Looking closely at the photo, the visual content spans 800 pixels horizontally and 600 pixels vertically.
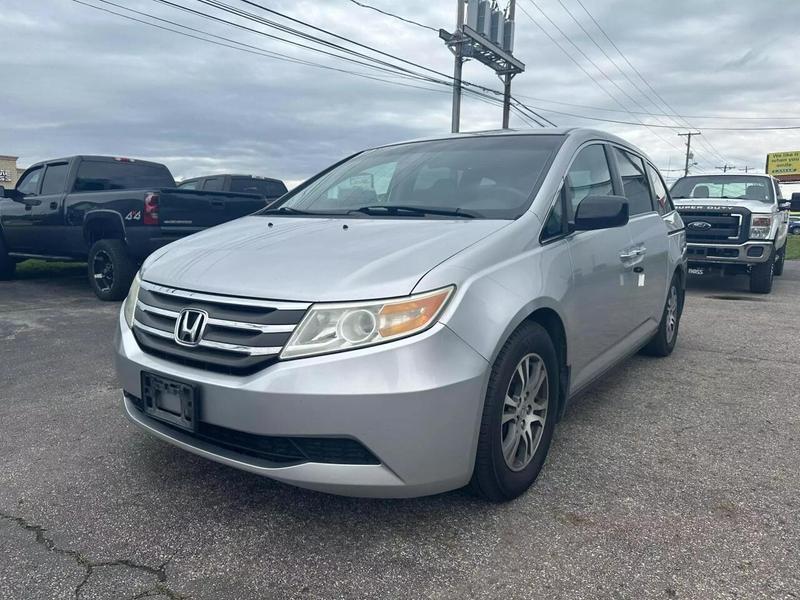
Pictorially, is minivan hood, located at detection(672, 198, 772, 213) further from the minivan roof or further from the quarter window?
the quarter window

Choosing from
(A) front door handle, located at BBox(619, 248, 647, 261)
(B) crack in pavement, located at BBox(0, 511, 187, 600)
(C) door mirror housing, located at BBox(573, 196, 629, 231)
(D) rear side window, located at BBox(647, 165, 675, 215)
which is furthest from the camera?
(D) rear side window, located at BBox(647, 165, 675, 215)

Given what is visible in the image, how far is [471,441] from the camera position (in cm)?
224

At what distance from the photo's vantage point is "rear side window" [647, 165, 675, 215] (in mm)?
4764

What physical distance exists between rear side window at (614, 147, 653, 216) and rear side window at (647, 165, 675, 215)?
0.17 meters

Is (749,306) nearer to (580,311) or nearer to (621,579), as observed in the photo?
(580,311)

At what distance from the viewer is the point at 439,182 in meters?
3.32

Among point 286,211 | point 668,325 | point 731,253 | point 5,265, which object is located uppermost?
point 286,211

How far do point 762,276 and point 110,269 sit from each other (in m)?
9.19

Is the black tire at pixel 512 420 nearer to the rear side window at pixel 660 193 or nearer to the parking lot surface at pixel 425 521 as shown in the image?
the parking lot surface at pixel 425 521

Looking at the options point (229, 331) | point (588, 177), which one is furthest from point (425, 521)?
point (588, 177)

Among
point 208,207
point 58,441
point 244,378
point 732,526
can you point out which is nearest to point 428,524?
point 244,378

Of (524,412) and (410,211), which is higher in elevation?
(410,211)

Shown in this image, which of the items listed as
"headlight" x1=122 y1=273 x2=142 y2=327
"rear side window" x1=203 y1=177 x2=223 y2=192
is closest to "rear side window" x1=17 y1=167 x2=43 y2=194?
"rear side window" x1=203 y1=177 x2=223 y2=192

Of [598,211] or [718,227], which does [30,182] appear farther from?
[718,227]
